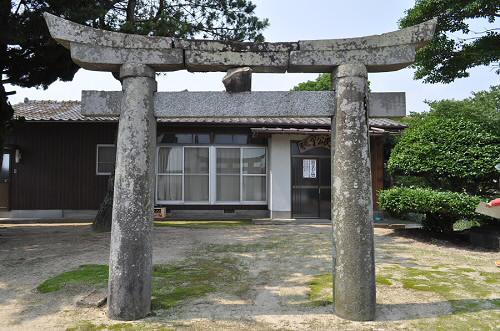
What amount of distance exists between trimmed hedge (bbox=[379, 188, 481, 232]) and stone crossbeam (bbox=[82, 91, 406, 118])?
5171 millimetres

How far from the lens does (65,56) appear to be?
34.8 ft

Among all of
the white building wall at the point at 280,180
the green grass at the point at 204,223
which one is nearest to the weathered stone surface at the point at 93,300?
the green grass at the point at 204,223

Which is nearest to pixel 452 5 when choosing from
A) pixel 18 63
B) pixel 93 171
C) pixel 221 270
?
pixel 221 270

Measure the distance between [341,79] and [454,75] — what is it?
7708mm

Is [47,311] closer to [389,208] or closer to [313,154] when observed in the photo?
[389,208]

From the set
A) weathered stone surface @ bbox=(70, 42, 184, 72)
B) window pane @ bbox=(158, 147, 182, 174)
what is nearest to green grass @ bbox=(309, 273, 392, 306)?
weathered stone surface @ bbox=(70, 42, 184, 72)

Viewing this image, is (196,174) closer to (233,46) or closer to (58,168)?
(58,168)

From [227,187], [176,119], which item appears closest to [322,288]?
[176,119]

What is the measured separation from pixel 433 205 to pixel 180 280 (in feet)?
21.1

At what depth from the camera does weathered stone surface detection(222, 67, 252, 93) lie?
4.82m

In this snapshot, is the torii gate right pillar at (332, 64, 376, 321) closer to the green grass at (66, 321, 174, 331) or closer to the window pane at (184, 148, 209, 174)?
the green grass at (66, 321, 174, 331)

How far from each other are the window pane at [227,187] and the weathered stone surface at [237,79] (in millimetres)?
9927

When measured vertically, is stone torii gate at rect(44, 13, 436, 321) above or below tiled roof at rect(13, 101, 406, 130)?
below

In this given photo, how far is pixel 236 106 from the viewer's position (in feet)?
16.0
